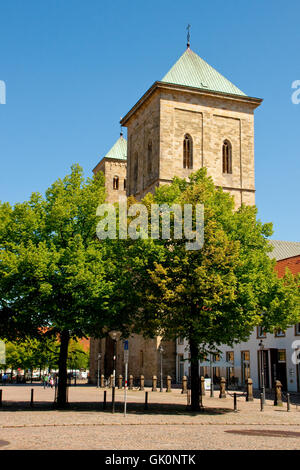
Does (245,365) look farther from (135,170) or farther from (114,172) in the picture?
(114,172)

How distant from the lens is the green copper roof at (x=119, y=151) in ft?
257

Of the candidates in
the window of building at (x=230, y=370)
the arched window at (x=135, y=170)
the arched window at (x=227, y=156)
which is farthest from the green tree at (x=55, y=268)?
the arched window at (x=135, y=170)

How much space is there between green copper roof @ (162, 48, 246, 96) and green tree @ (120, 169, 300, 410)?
1285 inches

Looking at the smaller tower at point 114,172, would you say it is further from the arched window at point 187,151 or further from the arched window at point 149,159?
the arched window at point 187,151

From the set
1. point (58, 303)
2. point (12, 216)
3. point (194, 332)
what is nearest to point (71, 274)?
point (58, 303)

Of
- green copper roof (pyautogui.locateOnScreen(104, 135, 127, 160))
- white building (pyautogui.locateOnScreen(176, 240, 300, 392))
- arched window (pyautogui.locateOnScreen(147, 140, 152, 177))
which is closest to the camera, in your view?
A: white building (pyautogui.locateOnScreen(176, 240, 300, 392))

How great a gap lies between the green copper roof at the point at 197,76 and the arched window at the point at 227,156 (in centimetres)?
503

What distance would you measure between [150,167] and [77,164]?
3093cm

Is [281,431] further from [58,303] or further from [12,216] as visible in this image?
[12,216]

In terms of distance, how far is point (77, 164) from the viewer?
24609 mm

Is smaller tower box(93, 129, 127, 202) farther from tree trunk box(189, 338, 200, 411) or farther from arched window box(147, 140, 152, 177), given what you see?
tree trunk box(189, 338, 200, 411)

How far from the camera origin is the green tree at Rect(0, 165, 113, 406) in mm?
21203

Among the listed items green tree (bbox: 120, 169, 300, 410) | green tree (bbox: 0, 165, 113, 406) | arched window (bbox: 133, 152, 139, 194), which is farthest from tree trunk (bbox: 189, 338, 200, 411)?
arched window (bbox: 133, 152, 139, 194)
